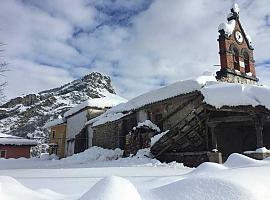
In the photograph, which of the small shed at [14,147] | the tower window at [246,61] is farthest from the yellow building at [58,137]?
the tower window at [246,61]

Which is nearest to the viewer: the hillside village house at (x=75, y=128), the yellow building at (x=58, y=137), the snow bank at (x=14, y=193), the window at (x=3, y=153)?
the snow bank at (x=14, y=193)

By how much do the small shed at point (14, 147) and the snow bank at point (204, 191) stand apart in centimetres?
3406

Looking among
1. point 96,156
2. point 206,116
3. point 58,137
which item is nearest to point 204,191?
point 206,116

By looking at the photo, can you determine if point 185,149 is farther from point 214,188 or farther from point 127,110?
point 214,188

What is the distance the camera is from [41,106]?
3051 inches

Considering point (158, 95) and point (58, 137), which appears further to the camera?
point (58, 137)

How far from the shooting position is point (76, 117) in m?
28.6

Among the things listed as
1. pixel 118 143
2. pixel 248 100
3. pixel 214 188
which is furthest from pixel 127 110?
pixel 214 188

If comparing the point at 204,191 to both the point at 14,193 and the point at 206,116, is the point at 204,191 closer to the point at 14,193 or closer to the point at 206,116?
the point at 14,193

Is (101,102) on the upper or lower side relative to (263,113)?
upper

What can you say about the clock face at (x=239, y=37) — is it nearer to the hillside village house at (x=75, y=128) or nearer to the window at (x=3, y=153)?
the hillside village house at (x=75, y=128)

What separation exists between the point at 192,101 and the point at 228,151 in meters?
3.09

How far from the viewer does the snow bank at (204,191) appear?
10.1ft

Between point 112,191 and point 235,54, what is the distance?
18.8 metres
